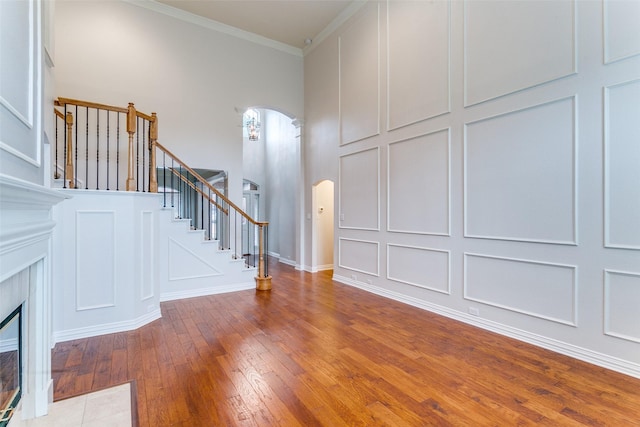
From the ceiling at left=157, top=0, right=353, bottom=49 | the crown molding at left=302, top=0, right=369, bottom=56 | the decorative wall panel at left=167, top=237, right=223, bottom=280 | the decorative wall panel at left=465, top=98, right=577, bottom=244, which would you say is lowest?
the decorative wall panel at left=167, top=237, right=223, bottom=280

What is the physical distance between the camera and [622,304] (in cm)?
261

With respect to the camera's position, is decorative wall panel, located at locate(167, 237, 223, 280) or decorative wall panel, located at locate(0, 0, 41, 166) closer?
decorative wall panel, located at locate(0, 0, 41, 166)

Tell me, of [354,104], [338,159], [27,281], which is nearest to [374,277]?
[338,159]

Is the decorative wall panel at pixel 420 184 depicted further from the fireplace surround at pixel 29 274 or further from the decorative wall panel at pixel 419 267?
the fireplace surround at pixel 29 274

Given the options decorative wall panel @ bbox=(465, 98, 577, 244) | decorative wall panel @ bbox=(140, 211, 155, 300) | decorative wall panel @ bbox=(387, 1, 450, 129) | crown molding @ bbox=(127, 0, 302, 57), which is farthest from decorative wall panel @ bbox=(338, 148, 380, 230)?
decorative wall panel @ bbox=(140, 211, 155, 300)

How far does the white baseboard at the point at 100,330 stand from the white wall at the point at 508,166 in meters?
3.48

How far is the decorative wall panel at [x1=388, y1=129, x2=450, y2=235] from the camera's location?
13.4ft

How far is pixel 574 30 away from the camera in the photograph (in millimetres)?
2863

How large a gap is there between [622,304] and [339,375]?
2517 mm

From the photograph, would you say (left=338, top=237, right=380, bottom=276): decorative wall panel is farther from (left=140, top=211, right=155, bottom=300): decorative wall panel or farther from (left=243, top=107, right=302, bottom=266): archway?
(left=140, top=211, right=155, bottom=300): decorative wall panel

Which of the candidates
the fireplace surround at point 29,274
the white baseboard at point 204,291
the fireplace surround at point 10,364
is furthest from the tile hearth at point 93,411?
the white baseboard at point 204,291

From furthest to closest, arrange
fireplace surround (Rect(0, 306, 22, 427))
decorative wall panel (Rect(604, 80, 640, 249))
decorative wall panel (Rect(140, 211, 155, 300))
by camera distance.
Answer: decorative wall panel (Rect(140, 211, 155, 300)), decorative wall panel (Rect(604, 80, 640, 249)), fireplace surround (Rect(0, 306, 22, 427))

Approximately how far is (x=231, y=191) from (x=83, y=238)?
3.26 meters

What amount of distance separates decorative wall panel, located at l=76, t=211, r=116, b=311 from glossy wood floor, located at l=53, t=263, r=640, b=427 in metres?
0.44
